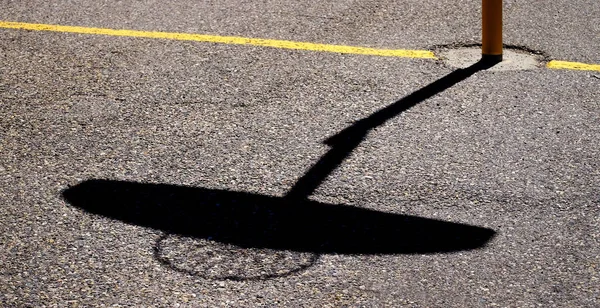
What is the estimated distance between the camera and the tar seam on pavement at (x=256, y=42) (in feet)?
20.2

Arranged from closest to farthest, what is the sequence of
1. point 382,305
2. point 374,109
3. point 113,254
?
point 382,305, point 113,254, point 374,109

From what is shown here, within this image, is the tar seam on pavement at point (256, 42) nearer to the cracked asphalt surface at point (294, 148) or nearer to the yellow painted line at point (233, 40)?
the yellow painted line at point (233, 40)

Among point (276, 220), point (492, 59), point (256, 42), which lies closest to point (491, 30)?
point (492, 59)

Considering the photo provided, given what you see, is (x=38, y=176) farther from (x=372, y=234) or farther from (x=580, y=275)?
(x=580, y=275)

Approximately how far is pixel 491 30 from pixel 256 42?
1.76 meters

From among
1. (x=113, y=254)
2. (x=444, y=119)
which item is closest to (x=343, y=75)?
(x=444, y=119)

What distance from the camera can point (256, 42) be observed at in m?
6.59

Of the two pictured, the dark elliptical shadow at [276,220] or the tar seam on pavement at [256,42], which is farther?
the tar seam on pavement at [256,42]

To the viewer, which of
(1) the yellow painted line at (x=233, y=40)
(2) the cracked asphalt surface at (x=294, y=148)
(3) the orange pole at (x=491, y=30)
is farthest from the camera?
(1) the yellow painted line at (x=233, y=40)

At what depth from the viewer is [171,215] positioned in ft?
13.8

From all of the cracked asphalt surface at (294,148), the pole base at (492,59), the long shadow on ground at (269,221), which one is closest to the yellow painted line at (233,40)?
the cracked asphalt surface at (294,148)

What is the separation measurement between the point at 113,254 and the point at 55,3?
437 cm

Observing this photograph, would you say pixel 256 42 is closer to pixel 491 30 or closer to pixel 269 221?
pixel 491 30

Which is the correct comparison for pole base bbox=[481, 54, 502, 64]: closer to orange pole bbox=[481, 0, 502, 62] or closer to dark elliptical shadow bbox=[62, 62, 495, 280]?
orange pole bbox=[481, 0, 502, 62]
